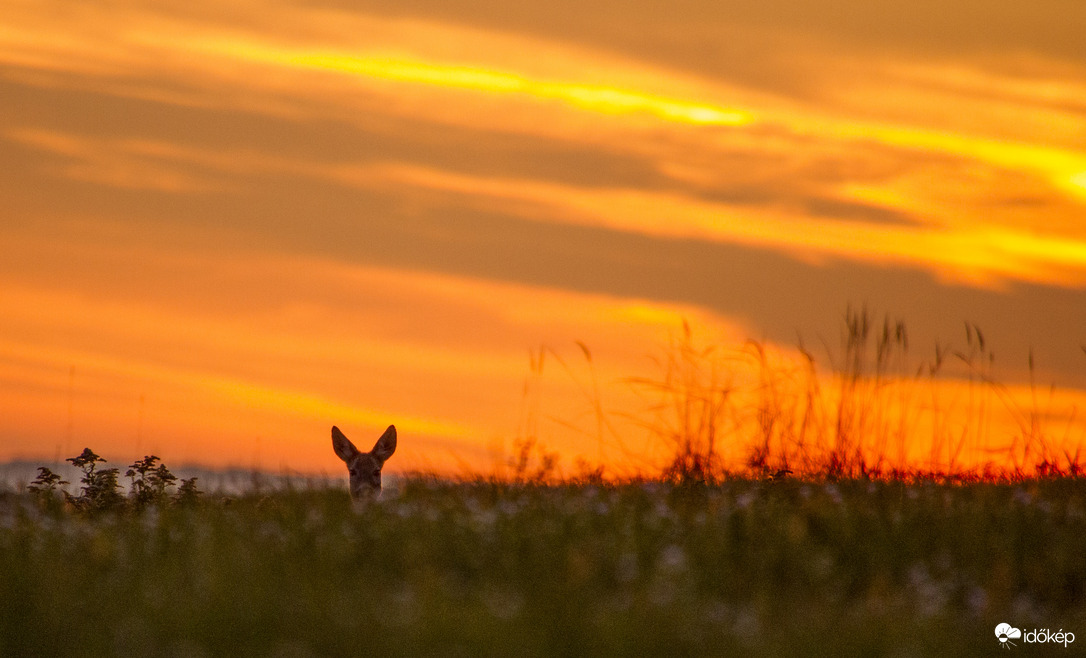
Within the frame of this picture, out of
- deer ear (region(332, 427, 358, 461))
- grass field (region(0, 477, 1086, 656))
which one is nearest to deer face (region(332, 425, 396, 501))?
deer ear (region(332, 427, 358, 461))

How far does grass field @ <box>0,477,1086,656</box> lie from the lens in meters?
5.76

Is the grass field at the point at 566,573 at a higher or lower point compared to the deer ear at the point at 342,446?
lower

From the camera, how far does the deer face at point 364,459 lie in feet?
40.2

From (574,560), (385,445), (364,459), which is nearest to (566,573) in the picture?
(574,560)

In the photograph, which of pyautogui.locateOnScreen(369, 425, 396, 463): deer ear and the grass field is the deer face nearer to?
pyautogui.locateOnScreen(369, 425, 396, 463): deer ear

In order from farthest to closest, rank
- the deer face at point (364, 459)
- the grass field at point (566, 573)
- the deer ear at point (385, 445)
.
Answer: the deer ear at point (385, 445), the deer face at point (364, 459), the grass field at point (566, 573)

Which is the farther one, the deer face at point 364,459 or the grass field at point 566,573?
the deer face at point 364,459

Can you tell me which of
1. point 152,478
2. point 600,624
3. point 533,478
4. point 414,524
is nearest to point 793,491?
point 533,478

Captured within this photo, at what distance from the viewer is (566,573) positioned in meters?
7.46

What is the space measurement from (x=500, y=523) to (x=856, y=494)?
3.57 m

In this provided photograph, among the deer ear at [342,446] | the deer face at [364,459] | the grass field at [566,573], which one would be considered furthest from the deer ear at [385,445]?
the grass field at [566,573]

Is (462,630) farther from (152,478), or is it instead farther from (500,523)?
(152,478)

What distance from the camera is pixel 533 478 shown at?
11773mm

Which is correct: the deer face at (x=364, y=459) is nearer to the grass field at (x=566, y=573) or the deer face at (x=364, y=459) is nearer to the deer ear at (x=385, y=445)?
the deer ear at (x=385, y=445)
